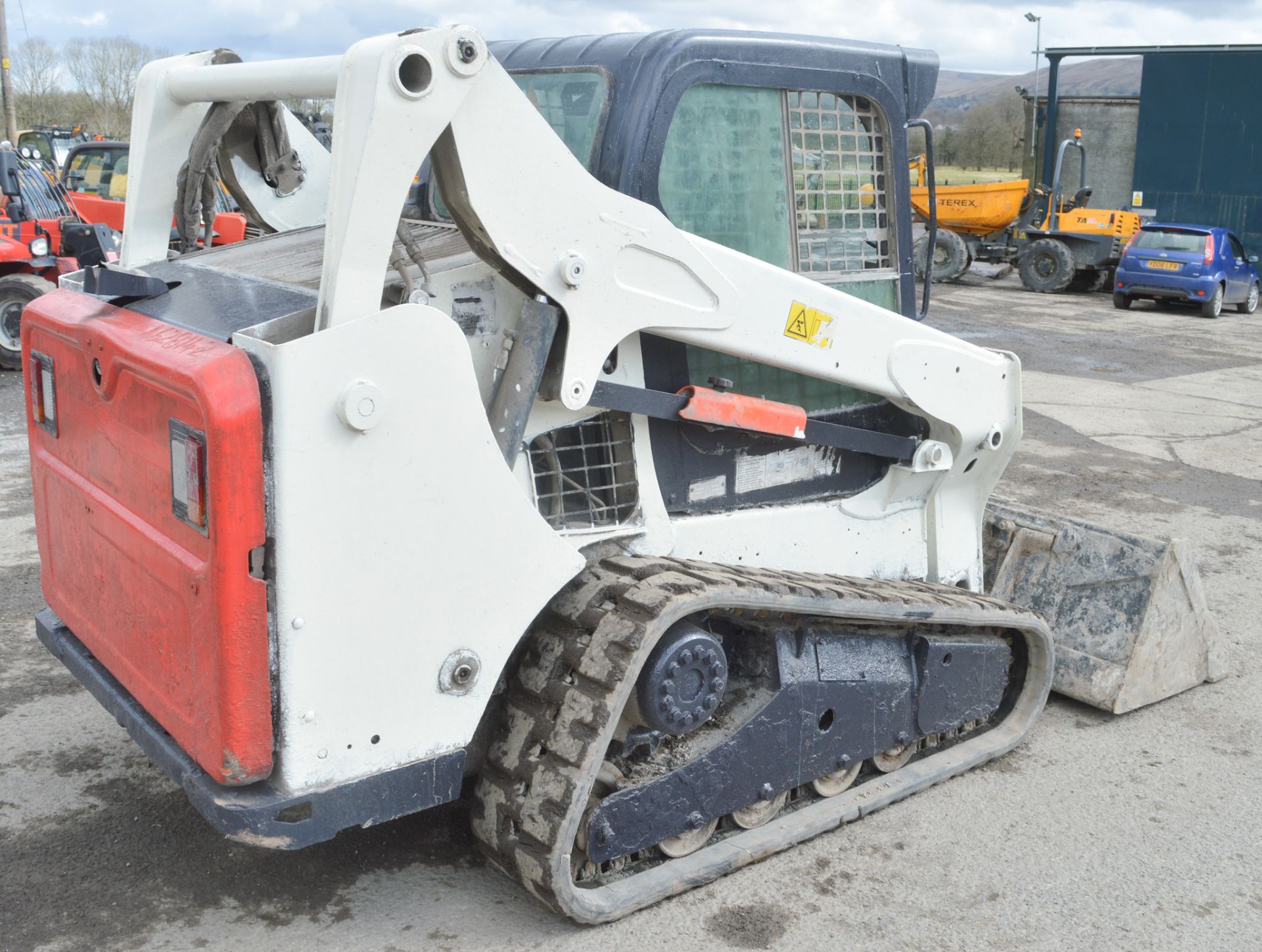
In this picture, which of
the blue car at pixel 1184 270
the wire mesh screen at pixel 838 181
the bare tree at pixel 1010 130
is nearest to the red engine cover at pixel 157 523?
the wire mesh screen at pixel 838 181

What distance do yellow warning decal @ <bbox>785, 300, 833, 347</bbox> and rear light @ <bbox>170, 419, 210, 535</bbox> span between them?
167 centimetres

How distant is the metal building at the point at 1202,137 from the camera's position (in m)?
25.3

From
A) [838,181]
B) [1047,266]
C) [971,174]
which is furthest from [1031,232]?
[971,174]

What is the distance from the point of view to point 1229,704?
5090mm

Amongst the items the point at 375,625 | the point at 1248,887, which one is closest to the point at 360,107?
the point at 375,625

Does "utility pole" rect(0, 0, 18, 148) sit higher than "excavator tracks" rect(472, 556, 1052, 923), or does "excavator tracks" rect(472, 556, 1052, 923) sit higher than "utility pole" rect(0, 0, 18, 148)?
"utility pole" rect(0, 0, 18, 148)

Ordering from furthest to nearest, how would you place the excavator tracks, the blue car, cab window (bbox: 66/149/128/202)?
the blue car, cab window (bbox: 66/149/128/202), the excavator tracks

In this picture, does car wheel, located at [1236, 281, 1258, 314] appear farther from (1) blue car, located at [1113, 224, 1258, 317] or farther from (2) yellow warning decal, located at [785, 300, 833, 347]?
(2) yellow warning decal, located at [785, 300, 833, 347]

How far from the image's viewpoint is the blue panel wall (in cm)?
2527

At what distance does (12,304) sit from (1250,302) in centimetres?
1781

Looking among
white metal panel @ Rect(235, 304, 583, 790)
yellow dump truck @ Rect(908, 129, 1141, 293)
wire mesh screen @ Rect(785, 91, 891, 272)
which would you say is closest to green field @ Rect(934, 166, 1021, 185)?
yellow dump truck @ Rect(908, 129, 1141, 293)

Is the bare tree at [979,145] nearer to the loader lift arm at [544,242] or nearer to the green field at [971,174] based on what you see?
the green field at [971,174]

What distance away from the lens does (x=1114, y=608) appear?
16.6 feet

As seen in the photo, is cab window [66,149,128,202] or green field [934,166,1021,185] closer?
cab window [66,149,128,202]
